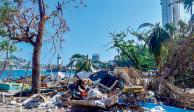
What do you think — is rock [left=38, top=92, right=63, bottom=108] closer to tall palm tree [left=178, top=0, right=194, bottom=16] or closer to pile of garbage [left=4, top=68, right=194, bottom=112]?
pile of garbage [left=4, top=68, right=194, bottom=112]

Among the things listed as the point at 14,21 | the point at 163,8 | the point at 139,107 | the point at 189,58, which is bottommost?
the point at 139,107

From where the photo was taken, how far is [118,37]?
3781 cm

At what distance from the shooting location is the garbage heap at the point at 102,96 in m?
12.4

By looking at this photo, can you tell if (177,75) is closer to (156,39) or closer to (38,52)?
(38,52)

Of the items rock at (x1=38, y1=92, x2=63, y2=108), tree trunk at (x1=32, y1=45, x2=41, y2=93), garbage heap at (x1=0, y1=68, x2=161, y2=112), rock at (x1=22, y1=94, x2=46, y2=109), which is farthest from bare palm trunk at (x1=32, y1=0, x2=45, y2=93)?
rock at (x1=38, y1=92, x2=63, y2=108)

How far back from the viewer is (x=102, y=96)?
13664 mm

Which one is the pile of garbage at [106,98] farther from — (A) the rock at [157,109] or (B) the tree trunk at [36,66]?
(B) the tree trunk at [36,66]

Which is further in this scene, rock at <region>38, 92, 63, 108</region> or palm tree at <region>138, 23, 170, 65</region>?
palm tree at <region>138, 23, 170, 65</region>

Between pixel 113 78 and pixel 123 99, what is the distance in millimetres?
4579

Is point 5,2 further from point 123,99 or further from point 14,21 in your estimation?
point 123,99

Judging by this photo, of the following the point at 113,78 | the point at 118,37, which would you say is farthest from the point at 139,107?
the point at 118,37

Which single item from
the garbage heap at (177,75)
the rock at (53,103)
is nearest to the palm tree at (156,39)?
the garbage heap at (177,75)

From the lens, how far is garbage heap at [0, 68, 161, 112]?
489 inches

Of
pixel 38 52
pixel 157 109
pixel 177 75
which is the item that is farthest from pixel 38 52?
pixel 157 109
